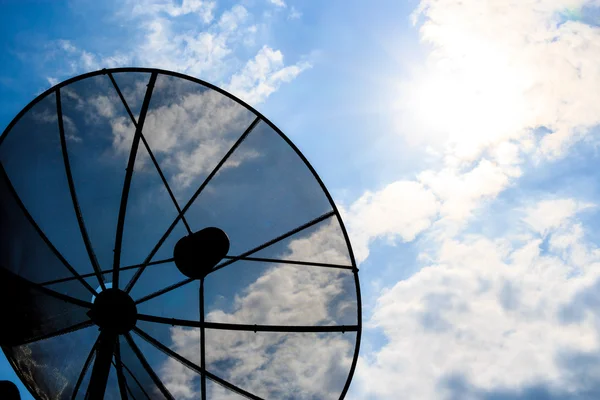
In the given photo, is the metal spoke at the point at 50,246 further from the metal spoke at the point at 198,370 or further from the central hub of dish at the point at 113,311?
the metal spoke at the point at 198,370

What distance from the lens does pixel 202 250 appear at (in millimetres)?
6473

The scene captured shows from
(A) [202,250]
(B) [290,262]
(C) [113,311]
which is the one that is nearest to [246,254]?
(B) [290,262]

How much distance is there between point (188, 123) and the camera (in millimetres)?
7848

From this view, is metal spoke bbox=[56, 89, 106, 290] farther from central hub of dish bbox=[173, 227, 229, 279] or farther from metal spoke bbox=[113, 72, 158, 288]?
central hub of dish bbox=[173, 227, 229, 279]

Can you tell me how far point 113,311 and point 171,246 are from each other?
172 centimetres

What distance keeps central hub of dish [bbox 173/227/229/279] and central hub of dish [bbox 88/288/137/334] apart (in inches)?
38.9

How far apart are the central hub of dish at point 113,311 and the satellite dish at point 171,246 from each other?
2 cm

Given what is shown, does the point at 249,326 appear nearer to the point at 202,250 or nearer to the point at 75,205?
the point at 202,250

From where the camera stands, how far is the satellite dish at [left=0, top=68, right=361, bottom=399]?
6.73 meters

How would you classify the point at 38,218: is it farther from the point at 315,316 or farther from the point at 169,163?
the point at 315,316

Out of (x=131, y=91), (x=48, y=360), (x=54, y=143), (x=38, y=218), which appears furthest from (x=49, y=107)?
(x=48, y=360)

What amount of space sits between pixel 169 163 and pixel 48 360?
3.64 meters

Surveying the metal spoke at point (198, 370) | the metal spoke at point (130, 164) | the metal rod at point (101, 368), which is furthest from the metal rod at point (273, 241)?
the metal rod at point (101, 368)

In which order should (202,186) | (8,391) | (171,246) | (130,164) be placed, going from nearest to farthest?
(8,391) → (130,164) → (171,246) → (202,186)
